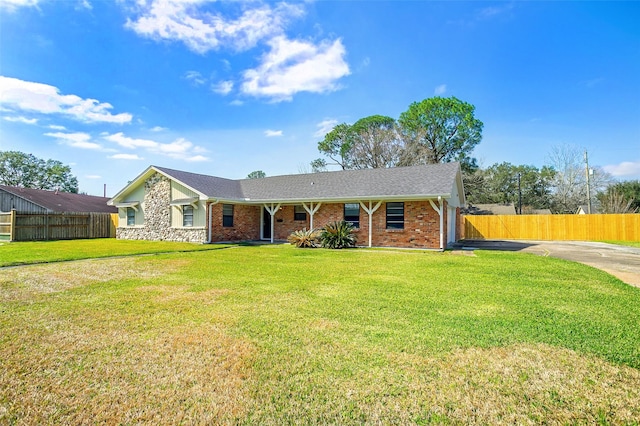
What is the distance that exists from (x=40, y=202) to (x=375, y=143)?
2899 cm

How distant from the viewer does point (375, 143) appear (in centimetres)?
3244

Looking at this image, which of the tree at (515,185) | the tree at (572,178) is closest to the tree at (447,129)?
the tree at (515,185)

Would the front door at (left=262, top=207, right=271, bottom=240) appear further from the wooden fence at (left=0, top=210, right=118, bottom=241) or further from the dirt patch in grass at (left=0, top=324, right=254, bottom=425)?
the dirt patch in grass at (left=0, top=324, right=254, bottom=425)

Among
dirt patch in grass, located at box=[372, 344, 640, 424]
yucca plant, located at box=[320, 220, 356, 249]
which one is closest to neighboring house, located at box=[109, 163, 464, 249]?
yucca plant, located at box=[320, 220, 356, 249]

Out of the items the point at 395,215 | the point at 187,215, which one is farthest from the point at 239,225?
the point at 395,215

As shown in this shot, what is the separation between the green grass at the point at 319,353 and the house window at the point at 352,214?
373 inches

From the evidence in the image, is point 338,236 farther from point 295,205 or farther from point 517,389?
point 517,389

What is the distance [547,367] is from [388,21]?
1224cm

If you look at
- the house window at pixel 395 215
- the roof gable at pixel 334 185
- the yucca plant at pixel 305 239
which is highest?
the roof gable at pixel 334 185

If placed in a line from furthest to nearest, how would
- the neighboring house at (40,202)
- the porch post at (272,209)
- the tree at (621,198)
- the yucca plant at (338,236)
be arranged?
1. the tree at (621,198)
2. the neighboring house at (40,202)
3. the porch post at (272,209)
4. the yucca plant at (338,236)

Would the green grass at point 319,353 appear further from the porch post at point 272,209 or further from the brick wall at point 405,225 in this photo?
the porch post at point 272,209

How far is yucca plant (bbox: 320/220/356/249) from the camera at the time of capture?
14.7m

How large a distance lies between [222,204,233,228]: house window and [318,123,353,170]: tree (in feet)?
66.0

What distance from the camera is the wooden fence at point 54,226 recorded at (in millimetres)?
18766
